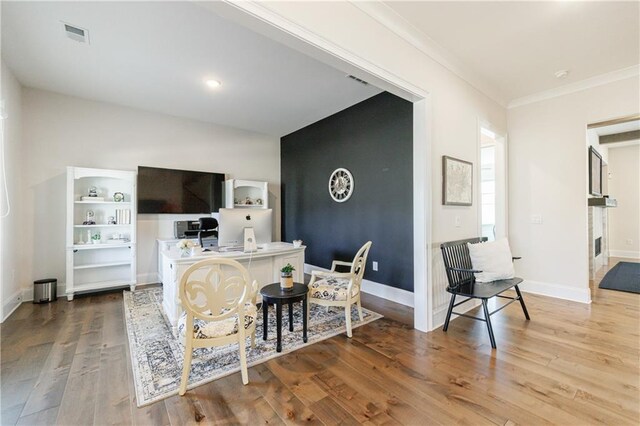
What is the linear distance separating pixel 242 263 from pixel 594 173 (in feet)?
18.1

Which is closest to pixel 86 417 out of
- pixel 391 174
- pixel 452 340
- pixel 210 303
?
pixel 210 303

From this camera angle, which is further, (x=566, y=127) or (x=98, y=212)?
(x=98, y=212)

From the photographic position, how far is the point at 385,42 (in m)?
2.37

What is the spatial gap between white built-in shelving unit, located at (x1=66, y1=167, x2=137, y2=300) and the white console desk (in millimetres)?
1374

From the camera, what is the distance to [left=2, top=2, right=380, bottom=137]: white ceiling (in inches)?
93.7

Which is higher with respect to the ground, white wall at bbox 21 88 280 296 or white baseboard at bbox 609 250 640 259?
white wall at bbox 21 88 280 296

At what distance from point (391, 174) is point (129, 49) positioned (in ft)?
10.9

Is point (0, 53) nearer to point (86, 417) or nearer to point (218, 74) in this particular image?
point (218, 74)

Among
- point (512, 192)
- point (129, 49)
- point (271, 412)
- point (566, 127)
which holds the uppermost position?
point (129, 49)

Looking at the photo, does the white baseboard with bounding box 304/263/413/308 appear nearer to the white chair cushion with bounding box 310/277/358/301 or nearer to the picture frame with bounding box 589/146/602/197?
the white chair cushion with bounding box 310/277/358/301

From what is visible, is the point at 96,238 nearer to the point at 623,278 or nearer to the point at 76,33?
the point at 76,33

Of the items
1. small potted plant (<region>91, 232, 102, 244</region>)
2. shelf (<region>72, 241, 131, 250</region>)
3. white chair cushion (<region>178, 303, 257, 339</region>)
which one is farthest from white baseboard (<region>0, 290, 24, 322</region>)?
white chair cushion (<region>178, 303, 257, 339</region>)

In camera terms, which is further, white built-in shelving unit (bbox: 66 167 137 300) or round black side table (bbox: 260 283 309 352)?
white built-in shelving unit (bbox: 66 167 137 300)

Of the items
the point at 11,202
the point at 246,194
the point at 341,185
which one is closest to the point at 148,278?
the point at 11,202
